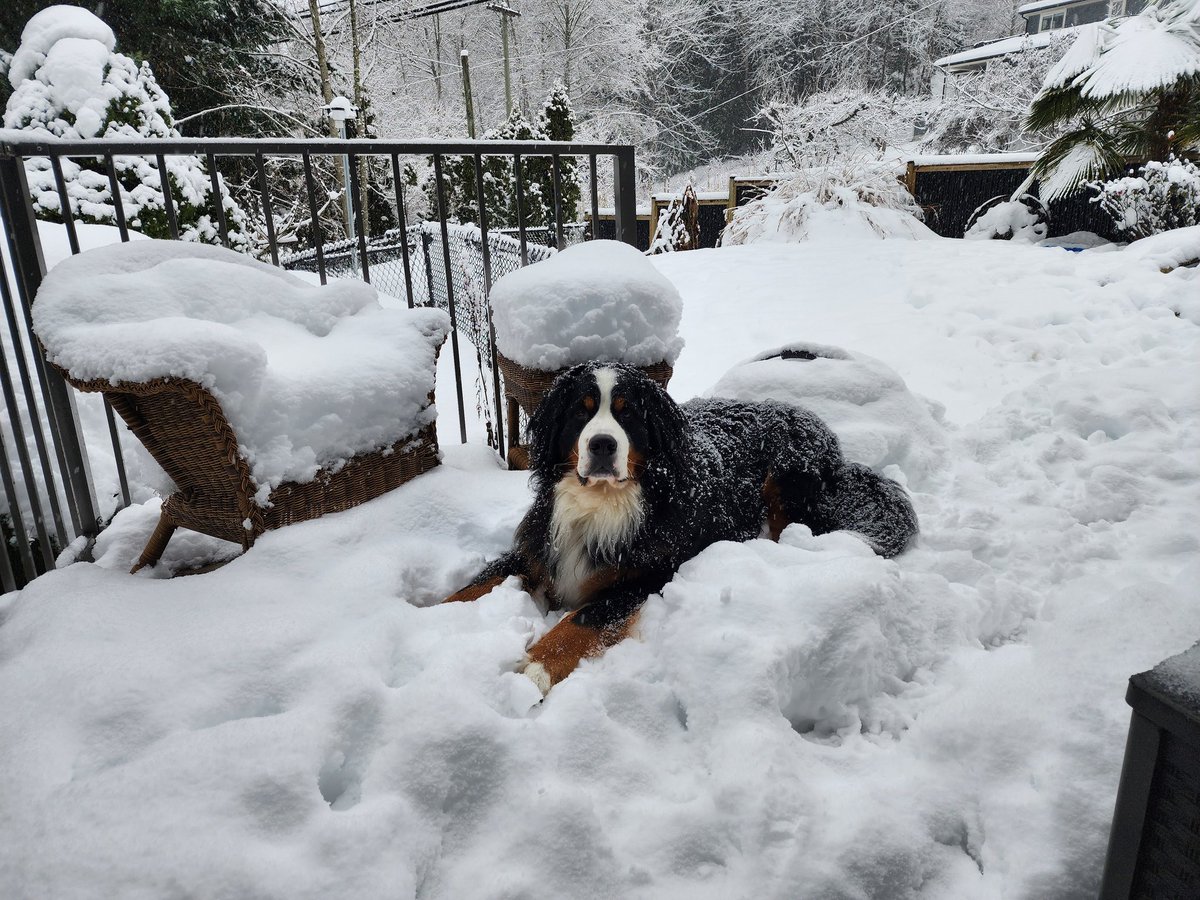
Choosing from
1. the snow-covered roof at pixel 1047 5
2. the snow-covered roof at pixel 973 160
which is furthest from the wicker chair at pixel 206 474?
the snow-covered roof at pixel 1047 5

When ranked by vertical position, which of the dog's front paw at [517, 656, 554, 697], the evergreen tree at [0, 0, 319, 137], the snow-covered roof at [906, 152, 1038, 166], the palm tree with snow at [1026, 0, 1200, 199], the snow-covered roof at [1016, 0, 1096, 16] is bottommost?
the dog's front paw at [517, 656, 554, 697]

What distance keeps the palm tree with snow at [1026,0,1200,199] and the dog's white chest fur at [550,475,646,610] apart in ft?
26.5

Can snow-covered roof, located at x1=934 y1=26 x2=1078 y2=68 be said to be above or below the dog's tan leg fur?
above

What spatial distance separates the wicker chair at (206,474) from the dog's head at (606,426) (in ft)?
2.10

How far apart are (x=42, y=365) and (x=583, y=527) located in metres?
1.99

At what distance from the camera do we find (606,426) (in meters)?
2.04

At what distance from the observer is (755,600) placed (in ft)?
5.91

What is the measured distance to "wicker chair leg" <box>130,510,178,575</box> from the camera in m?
2.25

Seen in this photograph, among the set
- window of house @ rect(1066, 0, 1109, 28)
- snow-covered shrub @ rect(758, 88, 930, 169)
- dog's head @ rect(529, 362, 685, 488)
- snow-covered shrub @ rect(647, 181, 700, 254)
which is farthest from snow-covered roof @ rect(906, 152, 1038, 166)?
window of house @ rect(1066, 0, 1109, 28)

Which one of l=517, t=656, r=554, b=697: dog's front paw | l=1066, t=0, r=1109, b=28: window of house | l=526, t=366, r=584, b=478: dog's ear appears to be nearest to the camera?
l=517, t=656, r=554, b=697: dog's front paw

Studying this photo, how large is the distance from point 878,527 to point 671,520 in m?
0.73

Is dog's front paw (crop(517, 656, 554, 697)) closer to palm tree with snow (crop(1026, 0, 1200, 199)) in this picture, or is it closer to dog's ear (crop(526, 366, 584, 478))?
dog's ear (crop(526, 366, 584, 478))

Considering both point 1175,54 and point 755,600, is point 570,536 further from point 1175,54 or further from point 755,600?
point 1175,54

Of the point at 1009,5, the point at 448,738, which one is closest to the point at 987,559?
the point at 448,738
